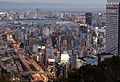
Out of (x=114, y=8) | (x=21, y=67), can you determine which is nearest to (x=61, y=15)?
(x=114, y=8)

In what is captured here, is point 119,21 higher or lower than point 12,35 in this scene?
higher

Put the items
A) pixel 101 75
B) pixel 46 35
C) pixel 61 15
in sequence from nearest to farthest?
pixel 101 75
pixel 46 35
pixel 61 15

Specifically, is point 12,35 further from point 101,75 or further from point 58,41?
point 101,75

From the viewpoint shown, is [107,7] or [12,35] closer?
[107,7]

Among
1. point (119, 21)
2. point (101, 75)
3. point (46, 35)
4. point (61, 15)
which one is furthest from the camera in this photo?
point (61, 15)

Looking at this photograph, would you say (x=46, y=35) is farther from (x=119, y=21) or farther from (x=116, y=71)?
(x=116, y=71)

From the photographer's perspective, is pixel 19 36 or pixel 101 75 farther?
pixel 19 36

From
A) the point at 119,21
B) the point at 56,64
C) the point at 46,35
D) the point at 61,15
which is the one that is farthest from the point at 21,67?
the point at 61,15
